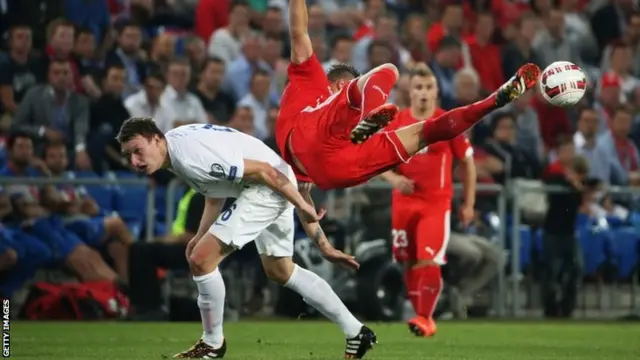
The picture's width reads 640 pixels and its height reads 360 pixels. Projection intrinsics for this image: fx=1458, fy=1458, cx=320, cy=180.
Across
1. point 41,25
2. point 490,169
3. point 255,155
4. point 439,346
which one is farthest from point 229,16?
point 255,155

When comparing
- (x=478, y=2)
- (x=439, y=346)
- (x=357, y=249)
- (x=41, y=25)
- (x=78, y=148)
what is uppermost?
(x=478, y=2)

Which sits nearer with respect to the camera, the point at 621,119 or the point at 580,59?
the point at 621,119

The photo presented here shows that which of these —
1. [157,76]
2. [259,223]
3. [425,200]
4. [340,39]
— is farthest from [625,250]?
[259,223]

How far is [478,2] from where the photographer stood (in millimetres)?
23062

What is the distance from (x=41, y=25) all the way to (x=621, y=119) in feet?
25.7

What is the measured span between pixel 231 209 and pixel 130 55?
29.2 ft

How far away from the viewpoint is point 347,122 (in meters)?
11.1

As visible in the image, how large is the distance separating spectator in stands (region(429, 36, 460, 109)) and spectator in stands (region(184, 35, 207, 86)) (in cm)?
319

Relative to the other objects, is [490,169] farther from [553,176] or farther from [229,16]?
[229,16]

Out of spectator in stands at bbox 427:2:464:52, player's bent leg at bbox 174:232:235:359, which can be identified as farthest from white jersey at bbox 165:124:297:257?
spectator in stands at bbox 427:2:464:52

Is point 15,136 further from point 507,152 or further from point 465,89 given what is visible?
point 507,152

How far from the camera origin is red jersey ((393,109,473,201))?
14.0 m

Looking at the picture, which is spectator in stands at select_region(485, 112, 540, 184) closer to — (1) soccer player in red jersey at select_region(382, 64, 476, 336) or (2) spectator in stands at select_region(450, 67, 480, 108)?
(2) spectator in stands at select_region(450, 67, 480, 108)

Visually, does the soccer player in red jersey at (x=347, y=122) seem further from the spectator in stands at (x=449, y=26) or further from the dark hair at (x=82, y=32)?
the spectator in stands at (x=449, y=26)
